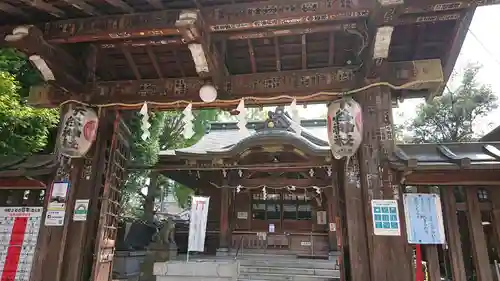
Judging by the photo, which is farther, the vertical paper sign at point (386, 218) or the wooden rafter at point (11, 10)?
the vertical paper sign at point (386, 218)

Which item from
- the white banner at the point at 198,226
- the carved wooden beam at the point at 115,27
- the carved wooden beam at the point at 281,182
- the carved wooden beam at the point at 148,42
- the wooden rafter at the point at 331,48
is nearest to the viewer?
the carved wooden beam at the point at 115,27

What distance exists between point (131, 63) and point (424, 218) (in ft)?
17.0

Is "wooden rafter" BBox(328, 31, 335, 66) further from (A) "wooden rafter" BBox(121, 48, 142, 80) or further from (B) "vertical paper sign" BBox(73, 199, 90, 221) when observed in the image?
(B) "vertical paper sign" BBox(73, 199, 90, 221)

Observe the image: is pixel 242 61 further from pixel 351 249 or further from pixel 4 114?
pixel 4 114

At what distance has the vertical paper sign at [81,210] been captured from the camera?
5.29 meters

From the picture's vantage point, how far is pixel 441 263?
16.5ft

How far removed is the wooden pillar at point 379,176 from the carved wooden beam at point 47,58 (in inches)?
185

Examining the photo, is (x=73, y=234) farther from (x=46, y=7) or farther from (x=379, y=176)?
(x=379, y=176)

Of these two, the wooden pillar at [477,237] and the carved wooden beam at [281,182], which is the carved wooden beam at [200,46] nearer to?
the wooden pillar at [477,237]

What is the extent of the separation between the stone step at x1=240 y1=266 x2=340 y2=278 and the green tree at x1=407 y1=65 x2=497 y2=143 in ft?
25.3

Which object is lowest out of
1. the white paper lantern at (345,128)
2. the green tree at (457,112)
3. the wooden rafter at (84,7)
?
the white paper lantern at (345,128)

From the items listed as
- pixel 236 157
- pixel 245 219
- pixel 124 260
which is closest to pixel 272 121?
pixel 236 157

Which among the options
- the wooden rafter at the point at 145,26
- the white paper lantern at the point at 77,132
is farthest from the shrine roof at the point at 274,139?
the wooden rafter at the point at 145,26

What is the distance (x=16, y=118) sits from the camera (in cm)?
705
